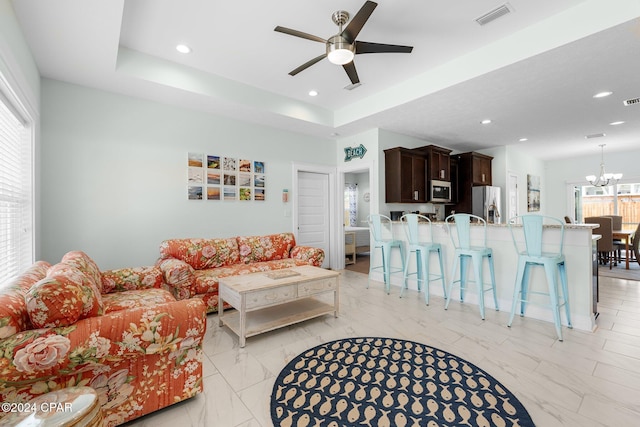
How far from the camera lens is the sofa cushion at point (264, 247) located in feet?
13.5

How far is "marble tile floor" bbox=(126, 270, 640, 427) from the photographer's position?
67.9 inches

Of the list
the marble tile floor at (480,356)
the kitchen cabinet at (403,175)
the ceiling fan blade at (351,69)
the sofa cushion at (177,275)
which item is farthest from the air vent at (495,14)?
the sofa cushion at (177,275)

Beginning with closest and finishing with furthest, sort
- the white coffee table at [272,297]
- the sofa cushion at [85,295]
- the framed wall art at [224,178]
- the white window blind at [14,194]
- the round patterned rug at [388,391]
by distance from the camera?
1. the sofa cushion at [85,295]
2. the round patterned rug at [388,391]
3. the white window blind at [14,194]
4. the white coffee table at [272,297]
5. the framed wall art at [224,178]

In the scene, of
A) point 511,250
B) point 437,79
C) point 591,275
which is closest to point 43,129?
point 437,79

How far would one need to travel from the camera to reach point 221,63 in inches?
134

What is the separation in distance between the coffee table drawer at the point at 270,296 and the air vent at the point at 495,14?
301cm

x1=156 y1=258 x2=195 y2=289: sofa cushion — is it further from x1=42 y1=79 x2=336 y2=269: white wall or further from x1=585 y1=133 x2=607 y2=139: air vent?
x1=585 y1=133 x2=607 y2=139: air vent

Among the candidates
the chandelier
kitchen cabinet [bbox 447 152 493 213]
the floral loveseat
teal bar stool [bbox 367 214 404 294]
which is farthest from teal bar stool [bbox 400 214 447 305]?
the chandelier

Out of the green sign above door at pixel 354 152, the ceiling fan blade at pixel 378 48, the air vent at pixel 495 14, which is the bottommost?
the green sign above door at pixel 354 152

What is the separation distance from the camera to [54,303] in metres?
1.37

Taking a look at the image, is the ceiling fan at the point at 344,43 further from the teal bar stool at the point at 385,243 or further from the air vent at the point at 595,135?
the air vent at the point at 595,135

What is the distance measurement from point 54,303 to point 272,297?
161 centimetres

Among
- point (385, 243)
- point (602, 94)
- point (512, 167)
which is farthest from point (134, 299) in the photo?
point (512, 167)

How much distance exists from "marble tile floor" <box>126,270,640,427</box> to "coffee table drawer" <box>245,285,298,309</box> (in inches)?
13.9
